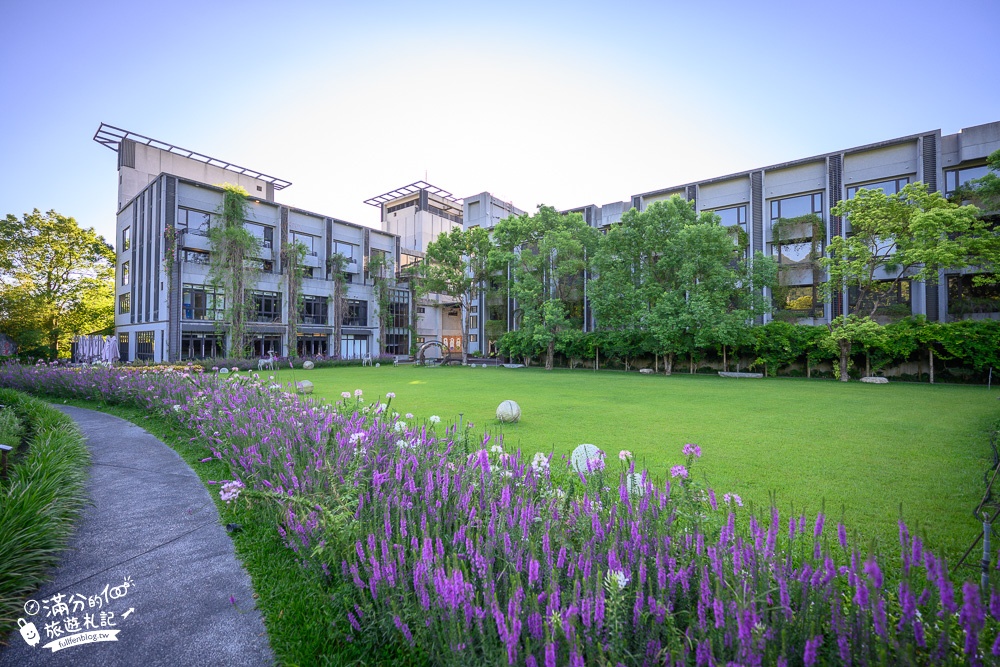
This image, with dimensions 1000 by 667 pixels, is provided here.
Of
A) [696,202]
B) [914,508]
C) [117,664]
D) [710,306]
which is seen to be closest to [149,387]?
[117,664]

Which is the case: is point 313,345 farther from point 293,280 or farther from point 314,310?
point 293,280

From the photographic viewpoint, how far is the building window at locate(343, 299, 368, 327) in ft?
149

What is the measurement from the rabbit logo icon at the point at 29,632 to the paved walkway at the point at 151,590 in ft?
0.08

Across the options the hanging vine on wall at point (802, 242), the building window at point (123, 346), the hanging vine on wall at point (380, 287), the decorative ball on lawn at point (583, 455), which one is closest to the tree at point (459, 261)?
the hanging vine on wall at point (380, 287)

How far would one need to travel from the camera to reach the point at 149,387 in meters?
9.90

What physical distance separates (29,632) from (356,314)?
4589 cm

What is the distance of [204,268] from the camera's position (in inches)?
1351

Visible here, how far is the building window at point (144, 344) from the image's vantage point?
1352 inches

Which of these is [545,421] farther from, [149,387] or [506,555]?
[149,387]

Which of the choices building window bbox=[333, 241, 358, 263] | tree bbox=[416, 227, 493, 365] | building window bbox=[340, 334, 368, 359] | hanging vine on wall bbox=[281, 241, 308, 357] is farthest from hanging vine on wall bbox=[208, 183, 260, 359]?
tree bbox=[416, 227, 493, 365]

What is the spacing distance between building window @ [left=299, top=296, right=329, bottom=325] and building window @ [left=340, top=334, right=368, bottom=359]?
116 inches

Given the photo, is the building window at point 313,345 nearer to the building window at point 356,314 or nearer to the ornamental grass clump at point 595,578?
the building window at point 356,314

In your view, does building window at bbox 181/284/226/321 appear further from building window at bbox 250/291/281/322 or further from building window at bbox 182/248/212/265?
building window at bbox 250/291/281/322

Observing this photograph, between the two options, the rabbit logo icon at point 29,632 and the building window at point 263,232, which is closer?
the rabbit logo icon at point 29,632
